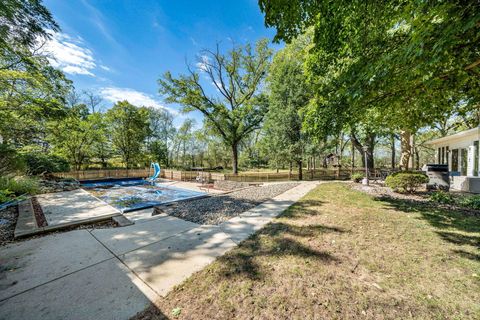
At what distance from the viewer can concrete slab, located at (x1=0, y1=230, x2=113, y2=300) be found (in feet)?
7.43

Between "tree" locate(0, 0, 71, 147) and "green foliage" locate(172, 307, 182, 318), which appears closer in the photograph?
"green foliage" locate(172, 307, 182, 318)

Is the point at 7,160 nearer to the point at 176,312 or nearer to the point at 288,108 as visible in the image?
the point at 176,312

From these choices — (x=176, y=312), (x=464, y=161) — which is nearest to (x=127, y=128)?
(x=176, y=312)

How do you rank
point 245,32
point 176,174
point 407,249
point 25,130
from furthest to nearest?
point 176,174
point 245,32
point 25,130
point 407,249

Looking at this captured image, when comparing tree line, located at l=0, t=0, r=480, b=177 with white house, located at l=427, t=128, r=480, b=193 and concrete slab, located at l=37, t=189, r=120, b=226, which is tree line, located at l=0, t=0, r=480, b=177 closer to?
white house, located at l=427, t=128, r=480, b=193

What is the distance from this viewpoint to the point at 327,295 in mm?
1976

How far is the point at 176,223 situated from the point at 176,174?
46.8 feet

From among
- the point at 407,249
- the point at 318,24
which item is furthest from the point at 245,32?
the point at 407,249

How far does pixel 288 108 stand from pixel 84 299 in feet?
51.0

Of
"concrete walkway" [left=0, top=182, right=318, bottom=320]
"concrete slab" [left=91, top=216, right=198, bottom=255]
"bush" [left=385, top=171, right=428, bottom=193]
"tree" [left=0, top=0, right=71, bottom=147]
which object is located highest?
"tree" [left=0, top=0, right=71, bottom=147]

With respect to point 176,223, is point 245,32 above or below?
above

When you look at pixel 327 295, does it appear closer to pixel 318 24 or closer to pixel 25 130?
pixel 318 24

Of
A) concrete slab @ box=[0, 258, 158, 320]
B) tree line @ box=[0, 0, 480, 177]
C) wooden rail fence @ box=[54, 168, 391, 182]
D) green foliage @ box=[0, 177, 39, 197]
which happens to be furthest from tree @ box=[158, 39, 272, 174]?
concrete slab @ box=[0, 258, 158, 320]

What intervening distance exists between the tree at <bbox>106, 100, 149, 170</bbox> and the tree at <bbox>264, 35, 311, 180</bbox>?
16260 mm
